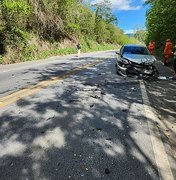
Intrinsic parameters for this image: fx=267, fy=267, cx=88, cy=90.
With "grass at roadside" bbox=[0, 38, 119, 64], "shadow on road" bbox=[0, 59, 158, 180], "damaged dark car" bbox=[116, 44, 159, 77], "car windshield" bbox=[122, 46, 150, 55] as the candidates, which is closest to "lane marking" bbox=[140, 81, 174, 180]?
"shadow on road" bbox=[0, 59, 158, 180]

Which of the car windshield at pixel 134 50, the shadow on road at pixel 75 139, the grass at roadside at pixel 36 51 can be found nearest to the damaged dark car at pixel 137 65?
the car windshield at pixel 134 50

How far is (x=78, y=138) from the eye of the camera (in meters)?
4.56

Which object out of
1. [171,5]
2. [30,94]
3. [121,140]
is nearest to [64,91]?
[30,94]

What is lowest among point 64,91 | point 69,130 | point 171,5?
point 64,91

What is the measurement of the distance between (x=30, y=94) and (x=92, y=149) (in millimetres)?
4091

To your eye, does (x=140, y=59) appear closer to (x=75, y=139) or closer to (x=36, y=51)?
(x=75, y=139)

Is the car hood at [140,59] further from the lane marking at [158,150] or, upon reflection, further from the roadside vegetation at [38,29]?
the roadside vegetation at [38,29]

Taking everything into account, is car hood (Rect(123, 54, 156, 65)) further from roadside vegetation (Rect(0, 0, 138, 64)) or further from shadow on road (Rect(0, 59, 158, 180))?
roadside vegetation (Rect(0, 0, 138, 64))

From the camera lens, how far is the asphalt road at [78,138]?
139 inches

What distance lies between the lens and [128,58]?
11.9 meters

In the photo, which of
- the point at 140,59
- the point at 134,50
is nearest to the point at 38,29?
the point at 134,50

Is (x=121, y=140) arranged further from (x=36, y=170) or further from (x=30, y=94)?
(x=30, y=94)

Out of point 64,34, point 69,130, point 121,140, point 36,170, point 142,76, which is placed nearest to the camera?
point 36,170

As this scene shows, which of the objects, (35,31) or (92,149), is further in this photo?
(35,31)
